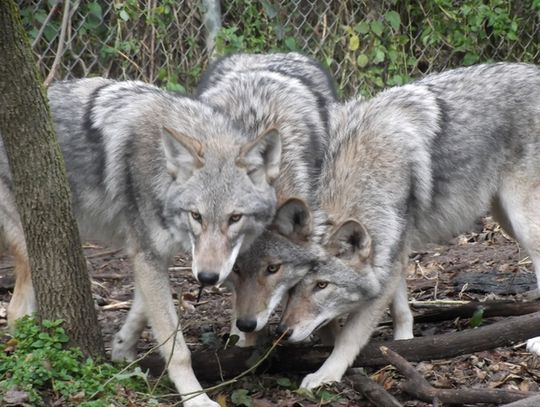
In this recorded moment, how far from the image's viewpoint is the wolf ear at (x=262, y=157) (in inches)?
215

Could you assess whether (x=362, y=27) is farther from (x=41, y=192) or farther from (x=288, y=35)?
(x=41, y=192)

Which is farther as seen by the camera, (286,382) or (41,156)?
(286,382)

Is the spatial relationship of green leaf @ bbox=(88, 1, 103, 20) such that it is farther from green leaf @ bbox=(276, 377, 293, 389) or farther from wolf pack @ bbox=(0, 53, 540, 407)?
green leaf @ bbox=(276, 377, 293, 389)

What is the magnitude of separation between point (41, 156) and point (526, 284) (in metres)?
3.97

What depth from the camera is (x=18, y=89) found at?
4.91 meters

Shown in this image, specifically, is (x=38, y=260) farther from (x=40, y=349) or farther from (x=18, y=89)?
(x=18, y=89)

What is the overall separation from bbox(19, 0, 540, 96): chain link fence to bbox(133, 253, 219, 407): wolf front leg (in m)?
3.58

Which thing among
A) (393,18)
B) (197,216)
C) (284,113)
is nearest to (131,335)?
(197,216)

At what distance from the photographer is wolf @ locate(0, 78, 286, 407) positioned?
542 centimetres

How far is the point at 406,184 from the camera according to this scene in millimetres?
6141

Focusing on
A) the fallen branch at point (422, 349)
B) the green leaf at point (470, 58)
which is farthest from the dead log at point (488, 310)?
the green leaf at point (470, 58)

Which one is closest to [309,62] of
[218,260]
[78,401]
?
[218,260]

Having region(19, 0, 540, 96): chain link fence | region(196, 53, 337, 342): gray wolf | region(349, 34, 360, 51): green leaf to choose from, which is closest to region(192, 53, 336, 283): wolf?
region(196, 53, 337, 342): gray wolf

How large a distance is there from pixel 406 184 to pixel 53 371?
2.36 m
